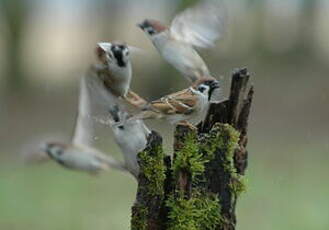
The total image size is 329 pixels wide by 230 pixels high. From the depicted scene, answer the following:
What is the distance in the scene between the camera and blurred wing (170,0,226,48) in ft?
11.7

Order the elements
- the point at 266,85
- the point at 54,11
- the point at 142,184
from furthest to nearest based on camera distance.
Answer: the point at 54,11, the point at 266,85, the point at 142,184

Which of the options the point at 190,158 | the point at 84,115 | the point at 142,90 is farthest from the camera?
the point at 142,90

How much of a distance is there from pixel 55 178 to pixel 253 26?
6.17m

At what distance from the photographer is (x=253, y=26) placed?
48.3 ft

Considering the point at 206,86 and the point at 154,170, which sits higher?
the point at 206,86

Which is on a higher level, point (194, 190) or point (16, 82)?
point (16, 82)

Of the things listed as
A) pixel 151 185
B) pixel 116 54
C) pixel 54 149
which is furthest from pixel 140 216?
pixel 54 149

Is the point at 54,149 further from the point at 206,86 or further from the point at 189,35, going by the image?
the point at 206,86

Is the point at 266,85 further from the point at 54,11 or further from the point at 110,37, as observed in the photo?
the point at 54,11

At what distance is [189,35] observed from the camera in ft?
11.8

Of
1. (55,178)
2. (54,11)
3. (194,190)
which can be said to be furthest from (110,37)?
(194,190)

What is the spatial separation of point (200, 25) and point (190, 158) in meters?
0.95

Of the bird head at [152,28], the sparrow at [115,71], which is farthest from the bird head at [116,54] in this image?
the bird head at [152,28]

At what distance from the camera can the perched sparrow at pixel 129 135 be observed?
326 cm
